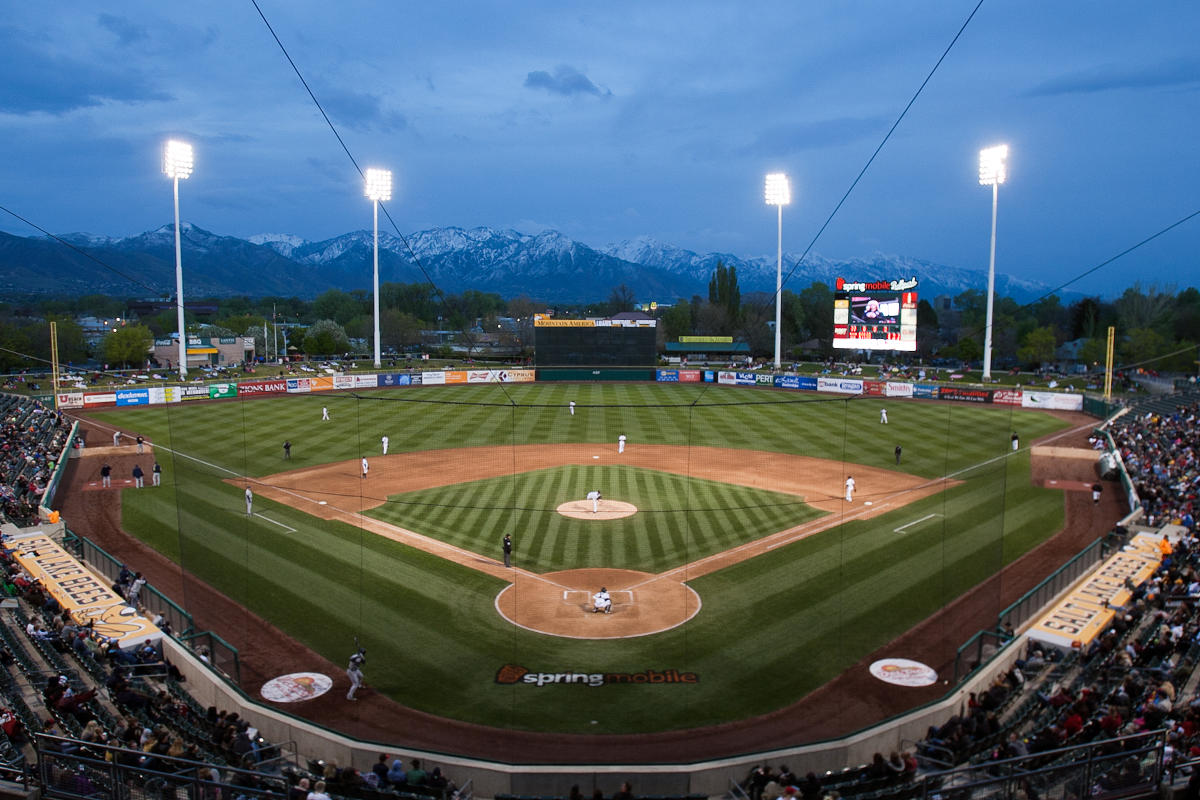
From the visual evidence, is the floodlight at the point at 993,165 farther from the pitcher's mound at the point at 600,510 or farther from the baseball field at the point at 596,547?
the pitcher's mound at the point at 600,510

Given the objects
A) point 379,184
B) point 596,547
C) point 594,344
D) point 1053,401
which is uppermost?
point 379,184

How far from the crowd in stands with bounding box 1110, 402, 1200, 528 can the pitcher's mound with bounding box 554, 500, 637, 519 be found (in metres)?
15.2

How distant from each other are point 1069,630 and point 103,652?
17.6m

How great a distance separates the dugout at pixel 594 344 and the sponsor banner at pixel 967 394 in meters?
22.9

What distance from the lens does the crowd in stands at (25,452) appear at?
23.3 meters

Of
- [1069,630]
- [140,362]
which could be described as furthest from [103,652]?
[140,362]

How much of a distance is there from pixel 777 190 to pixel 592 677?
59643 mm

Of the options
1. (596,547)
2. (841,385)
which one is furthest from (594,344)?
(596,547)

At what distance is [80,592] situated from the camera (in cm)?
1648

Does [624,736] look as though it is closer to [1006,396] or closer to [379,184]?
[1006,396]

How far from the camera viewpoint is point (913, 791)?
924 cm

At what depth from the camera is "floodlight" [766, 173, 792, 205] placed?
66.8 meters

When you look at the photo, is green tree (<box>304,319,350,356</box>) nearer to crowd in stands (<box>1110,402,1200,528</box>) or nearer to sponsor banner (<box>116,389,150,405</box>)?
sponsor banner (<box>116,389,150,405</box>)

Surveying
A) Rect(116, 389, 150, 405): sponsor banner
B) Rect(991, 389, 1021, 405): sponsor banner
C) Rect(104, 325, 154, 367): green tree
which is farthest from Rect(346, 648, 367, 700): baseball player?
Rect(104, 325, 154, 367): green tree
